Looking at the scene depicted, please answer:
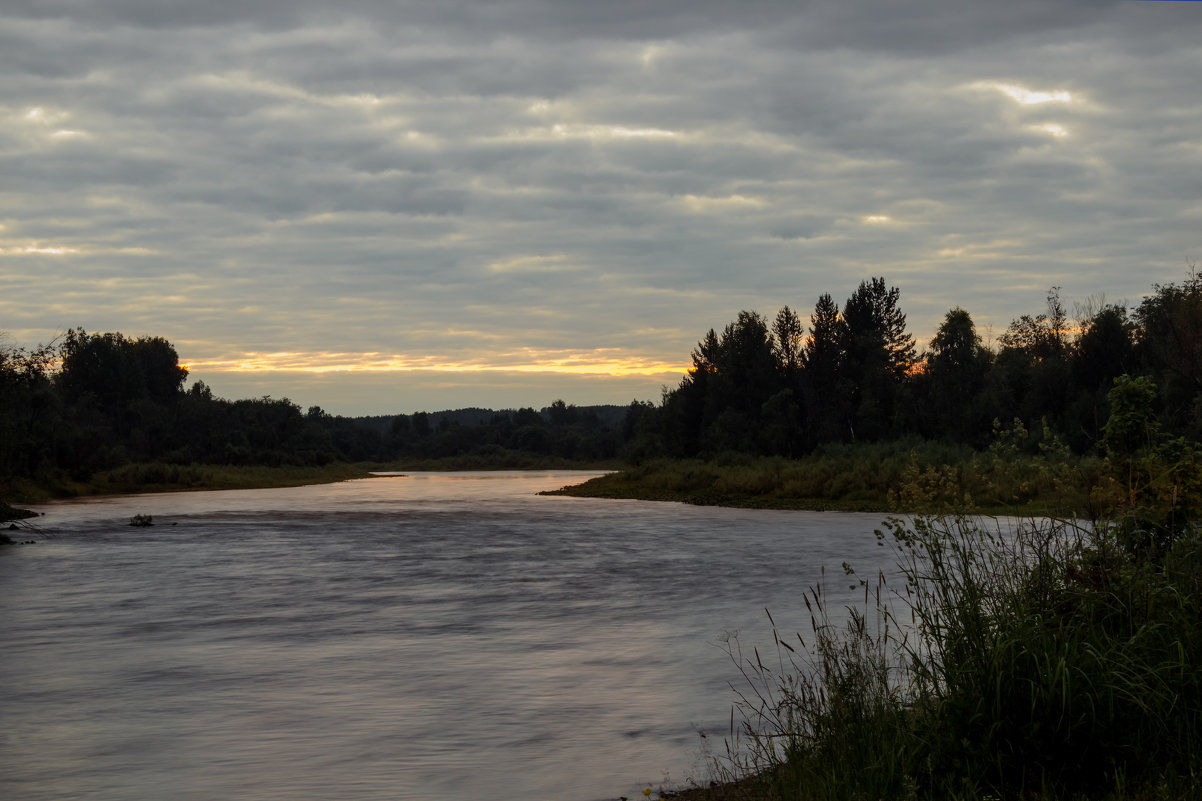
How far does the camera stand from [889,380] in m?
79.2

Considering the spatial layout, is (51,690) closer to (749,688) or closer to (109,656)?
(109,656)

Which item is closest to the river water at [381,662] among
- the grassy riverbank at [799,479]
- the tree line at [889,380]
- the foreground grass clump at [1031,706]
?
the foreground grass clump at [1031,706]

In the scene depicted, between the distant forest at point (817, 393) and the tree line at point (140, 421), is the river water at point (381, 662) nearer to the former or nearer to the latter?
the distant forest at point (817, 393)

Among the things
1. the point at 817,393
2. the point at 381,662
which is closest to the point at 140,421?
the point at 817,393

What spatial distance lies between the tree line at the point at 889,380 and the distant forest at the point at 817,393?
13 cm

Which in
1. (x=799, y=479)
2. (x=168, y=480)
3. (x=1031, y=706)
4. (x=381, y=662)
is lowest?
(x=381, y=662)

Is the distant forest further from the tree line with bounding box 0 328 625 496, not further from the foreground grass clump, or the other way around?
the foreground grass clump

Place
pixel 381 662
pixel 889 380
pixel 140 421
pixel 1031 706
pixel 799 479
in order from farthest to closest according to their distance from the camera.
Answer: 1. pixel 140 421
2. pixel 889 380
3. pixel 799 479
4. pixel 381 662
5. pixel 1031 706

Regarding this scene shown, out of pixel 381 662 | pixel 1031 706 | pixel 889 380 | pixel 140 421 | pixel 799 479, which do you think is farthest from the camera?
pixel 140 421

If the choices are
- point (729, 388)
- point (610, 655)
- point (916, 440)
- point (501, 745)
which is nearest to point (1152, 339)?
point (916, 440)

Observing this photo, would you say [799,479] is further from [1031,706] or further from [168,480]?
[168,480]

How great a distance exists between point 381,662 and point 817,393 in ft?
234

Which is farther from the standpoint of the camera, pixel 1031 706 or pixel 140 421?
pixel 140 421

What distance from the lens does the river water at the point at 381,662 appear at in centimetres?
973
